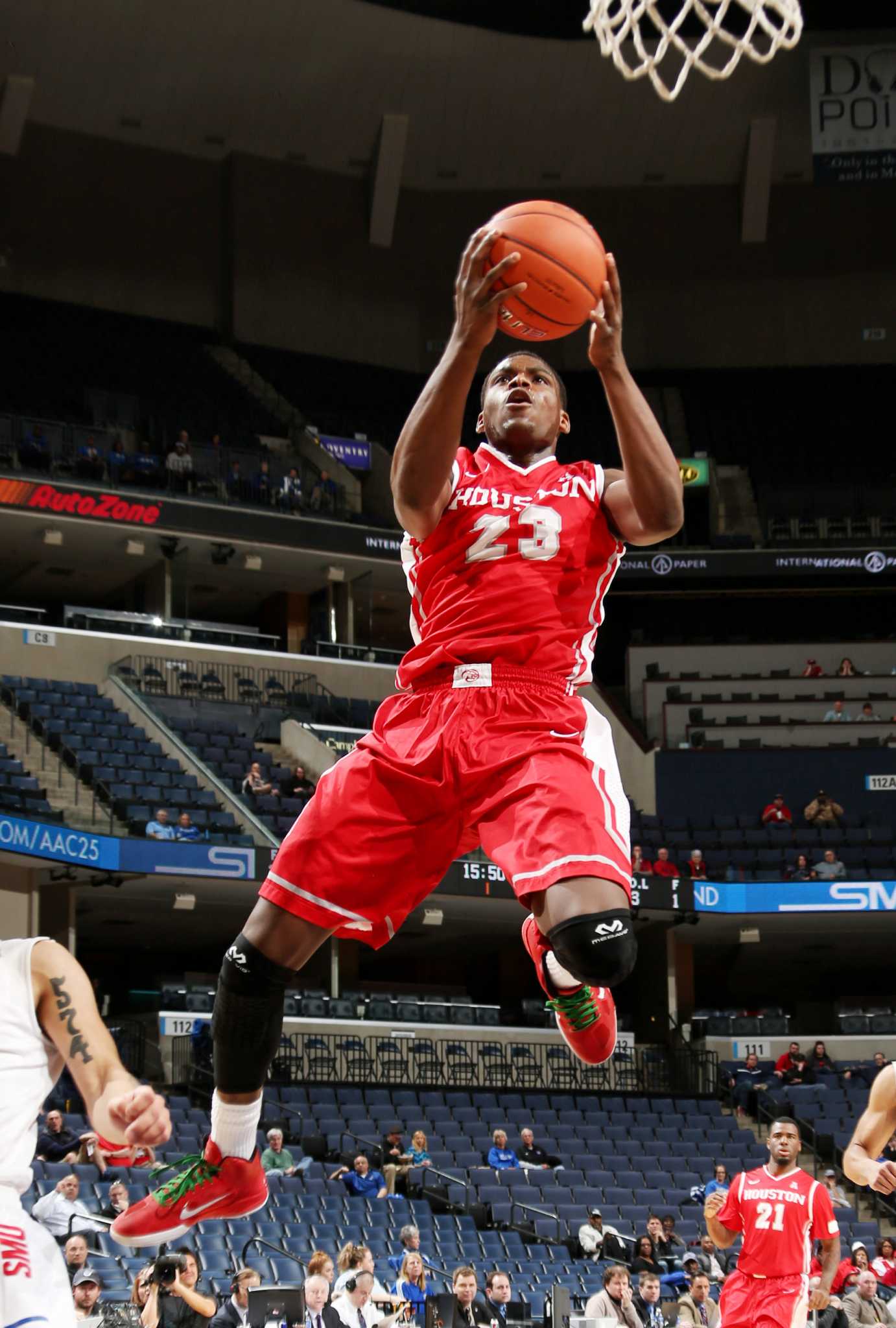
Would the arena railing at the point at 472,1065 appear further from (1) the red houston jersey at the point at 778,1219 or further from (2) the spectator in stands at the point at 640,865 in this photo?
(1) the red houston jersey at the point at 778,1219

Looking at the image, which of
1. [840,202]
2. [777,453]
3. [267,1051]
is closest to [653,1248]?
[267,1051]

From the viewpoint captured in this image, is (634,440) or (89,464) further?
(89,464)

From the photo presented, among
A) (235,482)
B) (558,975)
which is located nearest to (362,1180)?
(558,975)

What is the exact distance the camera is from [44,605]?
3600 cm

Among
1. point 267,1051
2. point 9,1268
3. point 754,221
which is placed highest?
point 754,221

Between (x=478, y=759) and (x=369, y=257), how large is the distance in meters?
36.1

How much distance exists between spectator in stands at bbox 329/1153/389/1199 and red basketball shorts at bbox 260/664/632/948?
14307 mm

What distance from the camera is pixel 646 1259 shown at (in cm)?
1709

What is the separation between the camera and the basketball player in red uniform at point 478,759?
16.1ft

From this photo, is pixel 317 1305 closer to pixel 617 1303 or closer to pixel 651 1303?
pixel 617 1303

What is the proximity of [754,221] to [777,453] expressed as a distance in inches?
205

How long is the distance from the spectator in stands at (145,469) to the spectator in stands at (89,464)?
2.20 feet

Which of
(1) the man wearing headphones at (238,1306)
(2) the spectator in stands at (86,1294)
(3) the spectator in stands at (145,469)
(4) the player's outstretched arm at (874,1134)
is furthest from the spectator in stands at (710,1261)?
(3) the spectator in stands at (145,469)

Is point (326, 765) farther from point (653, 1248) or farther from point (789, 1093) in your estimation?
point (653, 1248)
